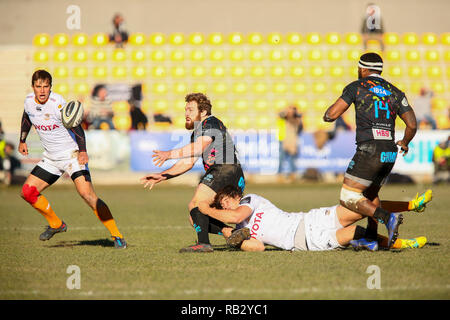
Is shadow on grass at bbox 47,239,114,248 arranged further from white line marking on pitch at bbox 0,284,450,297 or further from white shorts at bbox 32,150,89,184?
white line marking on pitch at bbox 0,284,450,297

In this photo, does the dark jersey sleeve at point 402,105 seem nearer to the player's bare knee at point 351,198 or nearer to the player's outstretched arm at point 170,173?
the player's bare knee at point 351,198

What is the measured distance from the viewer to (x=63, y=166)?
29.2ft

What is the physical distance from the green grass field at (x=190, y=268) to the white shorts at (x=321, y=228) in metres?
0.15

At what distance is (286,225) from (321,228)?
0.40 m

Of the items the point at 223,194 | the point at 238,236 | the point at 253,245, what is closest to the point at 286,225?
the point at 253,245

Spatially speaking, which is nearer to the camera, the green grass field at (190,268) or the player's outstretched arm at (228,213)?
the green grass field at (190,268)

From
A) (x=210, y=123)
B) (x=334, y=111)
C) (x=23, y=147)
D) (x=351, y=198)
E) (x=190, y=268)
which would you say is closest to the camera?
(x=190, y=268)

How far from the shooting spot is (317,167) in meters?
21.5

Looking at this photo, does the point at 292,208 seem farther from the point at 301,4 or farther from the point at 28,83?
the point at 301,4

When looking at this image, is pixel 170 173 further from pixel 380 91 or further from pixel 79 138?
pixel 380 91

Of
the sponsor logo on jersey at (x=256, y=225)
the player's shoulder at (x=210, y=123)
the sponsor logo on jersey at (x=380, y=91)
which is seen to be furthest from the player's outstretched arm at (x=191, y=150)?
the sponsor logo on jersey at (x=380, y=91)

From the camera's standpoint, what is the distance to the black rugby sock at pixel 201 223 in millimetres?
8125

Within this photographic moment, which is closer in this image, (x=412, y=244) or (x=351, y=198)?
(x=351, y=198)
